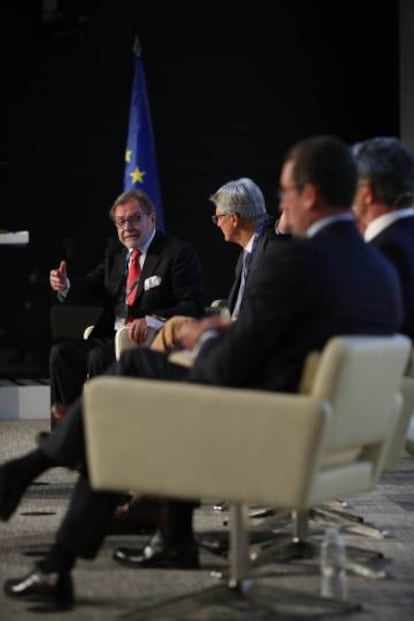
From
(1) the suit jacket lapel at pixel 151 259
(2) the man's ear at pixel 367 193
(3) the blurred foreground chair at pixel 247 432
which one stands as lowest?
(3) the blurred foreground chair at pixel 247 432

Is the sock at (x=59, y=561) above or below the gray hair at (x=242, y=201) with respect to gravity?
below

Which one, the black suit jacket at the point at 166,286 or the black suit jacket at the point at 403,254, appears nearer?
the black suit jacket at the point at 403,254

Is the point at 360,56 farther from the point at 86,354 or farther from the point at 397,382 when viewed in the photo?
the point at 397,382

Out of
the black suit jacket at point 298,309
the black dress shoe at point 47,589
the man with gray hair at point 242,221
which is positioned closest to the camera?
the black suit jacket at point 298,309

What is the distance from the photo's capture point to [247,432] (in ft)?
10.6

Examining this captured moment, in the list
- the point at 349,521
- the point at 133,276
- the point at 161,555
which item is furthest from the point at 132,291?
the point at 161,555

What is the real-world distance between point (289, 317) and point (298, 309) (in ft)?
0.10

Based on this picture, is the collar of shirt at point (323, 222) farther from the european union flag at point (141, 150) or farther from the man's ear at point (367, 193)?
the european union flag at point (141, 150)

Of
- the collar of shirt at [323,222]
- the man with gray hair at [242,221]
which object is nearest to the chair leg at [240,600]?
the collar of shirt at [323,222]

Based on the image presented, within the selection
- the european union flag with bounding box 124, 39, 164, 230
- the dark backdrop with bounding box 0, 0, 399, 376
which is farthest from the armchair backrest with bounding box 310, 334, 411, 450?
the dark backdrop with bounding box 0, 0, 399, 376

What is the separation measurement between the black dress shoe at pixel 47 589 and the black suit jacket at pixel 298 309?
0.73 m

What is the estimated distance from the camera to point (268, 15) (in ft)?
28.4

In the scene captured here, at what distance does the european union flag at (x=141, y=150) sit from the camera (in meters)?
8.24

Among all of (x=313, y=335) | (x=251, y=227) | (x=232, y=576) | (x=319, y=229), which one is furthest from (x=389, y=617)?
(x=251, y=227)
